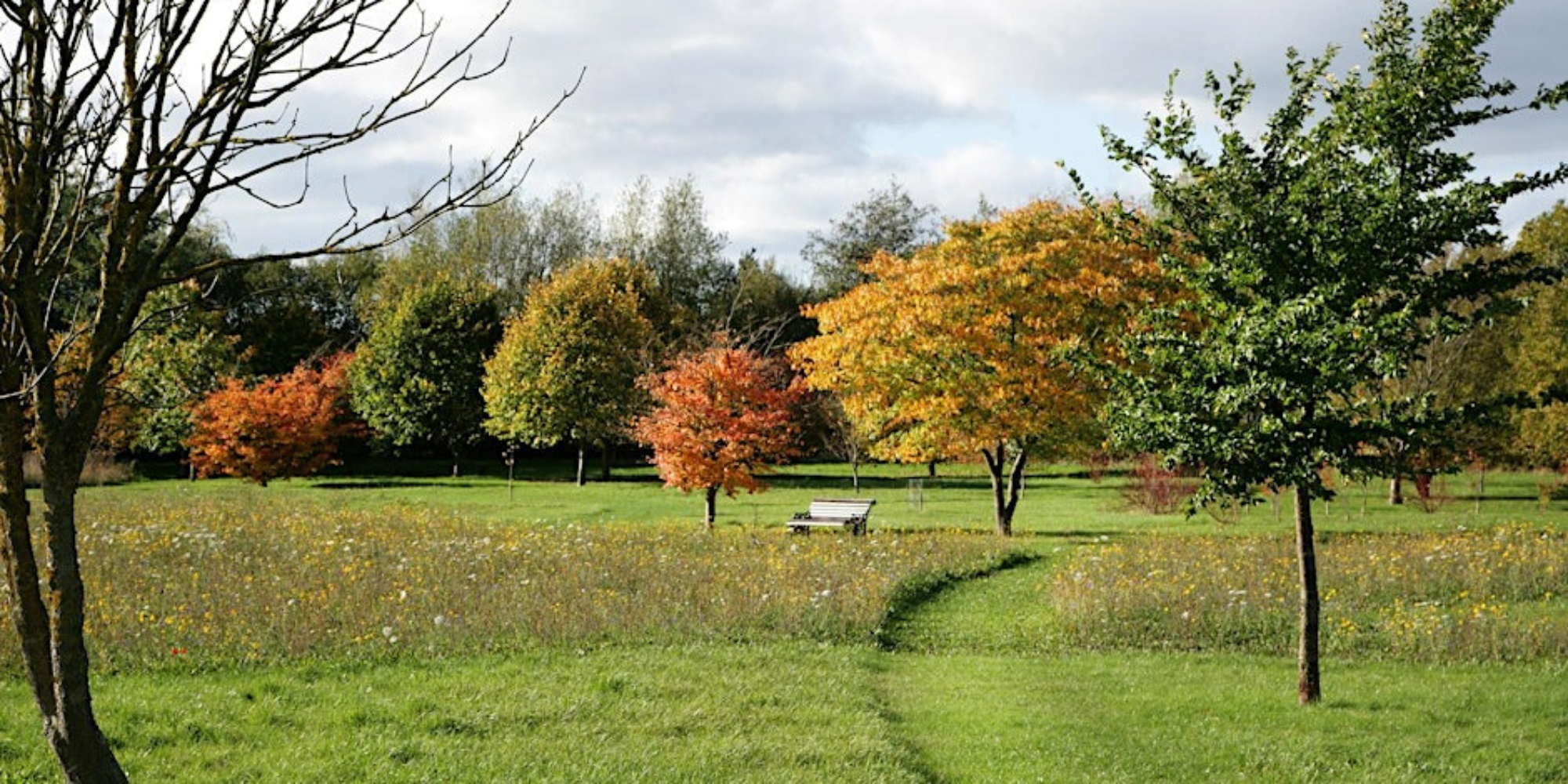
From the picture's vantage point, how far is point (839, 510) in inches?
953

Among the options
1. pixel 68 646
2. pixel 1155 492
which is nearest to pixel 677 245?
pixel 1155 492

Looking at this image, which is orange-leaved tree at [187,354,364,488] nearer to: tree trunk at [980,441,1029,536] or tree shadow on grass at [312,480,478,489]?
tree shadow on grass at [312,480,478,489]

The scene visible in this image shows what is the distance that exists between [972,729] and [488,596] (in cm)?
681

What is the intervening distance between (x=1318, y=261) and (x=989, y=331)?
13845 millimetres

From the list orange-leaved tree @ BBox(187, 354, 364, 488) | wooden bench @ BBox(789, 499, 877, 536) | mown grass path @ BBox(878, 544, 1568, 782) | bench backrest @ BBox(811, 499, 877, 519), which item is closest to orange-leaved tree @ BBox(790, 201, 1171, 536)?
bench backrest @ BBox(811, 499, 877, 519)

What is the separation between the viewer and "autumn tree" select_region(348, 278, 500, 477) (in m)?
46.8

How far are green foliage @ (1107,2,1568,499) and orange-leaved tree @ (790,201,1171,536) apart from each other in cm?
1236

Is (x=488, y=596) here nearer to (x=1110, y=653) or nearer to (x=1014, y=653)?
(x=1014, y=653)

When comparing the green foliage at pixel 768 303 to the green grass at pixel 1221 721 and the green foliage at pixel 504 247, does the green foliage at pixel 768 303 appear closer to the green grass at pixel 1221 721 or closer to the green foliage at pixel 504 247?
the green foliage at pixel 504 247

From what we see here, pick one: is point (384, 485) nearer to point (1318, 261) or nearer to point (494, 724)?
point (494, 724)

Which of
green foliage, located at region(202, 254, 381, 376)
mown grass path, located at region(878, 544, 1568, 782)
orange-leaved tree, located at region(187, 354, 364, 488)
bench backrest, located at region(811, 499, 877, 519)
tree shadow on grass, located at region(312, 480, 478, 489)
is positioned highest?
green foliage, located at region(202, 254, 381, 376)

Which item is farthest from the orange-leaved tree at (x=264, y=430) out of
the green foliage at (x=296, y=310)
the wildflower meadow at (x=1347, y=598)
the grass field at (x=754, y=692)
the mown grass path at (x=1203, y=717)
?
the mown grass path at (x=1203, y=717)

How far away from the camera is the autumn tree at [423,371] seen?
46844 millimetres

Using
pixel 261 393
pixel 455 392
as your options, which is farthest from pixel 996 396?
pixel 455 392
